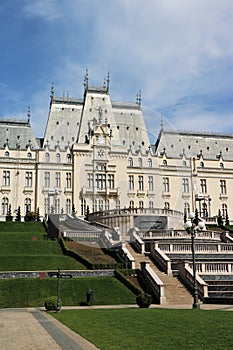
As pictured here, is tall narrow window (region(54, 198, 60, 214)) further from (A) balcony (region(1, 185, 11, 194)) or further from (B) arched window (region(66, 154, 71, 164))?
(A) balcony (region(1, 185, 11, 194))

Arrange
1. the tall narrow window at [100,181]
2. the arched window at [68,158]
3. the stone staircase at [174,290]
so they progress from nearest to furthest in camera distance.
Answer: the stone staircase at [174,290]
the tall narrow window at [100,181]
the arched window at [68,158]

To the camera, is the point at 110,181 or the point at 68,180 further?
the point at 68,180

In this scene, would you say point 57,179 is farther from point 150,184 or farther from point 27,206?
Result: point 150,184

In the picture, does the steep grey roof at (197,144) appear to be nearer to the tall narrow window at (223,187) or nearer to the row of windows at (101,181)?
the tall narrow window at (223,187)

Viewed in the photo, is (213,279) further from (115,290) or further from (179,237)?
(179,237)

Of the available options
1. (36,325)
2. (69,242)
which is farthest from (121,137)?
(36,325)

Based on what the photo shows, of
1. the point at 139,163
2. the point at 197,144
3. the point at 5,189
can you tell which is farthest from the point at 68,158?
the point at 197,144

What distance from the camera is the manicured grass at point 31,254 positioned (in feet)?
116

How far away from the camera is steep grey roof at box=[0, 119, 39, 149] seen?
3339 inches

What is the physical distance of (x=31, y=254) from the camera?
40188 mm

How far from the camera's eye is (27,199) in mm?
80250

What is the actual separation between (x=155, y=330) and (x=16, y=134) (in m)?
76.6

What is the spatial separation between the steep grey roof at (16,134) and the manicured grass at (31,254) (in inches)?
→ 1174

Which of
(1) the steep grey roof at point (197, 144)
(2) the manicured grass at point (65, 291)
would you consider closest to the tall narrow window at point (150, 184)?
(1) the steep grey roof at point (197, 144)
